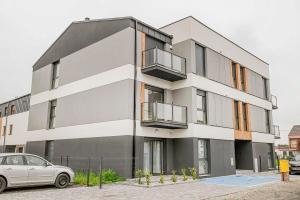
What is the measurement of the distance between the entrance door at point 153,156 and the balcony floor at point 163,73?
3907 mm

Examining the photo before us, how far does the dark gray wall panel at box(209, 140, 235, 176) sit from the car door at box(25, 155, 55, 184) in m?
9.78

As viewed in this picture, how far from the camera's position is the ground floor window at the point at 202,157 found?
17.2 meters

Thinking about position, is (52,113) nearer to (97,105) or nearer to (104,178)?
(97,105)

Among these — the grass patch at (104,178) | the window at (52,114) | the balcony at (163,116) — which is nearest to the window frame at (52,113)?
the window at (52,114)

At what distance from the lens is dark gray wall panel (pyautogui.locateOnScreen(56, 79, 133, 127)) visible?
15656 millimetres

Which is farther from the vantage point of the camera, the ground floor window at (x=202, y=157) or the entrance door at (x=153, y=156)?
the ground floor window at (x=202, y=157)

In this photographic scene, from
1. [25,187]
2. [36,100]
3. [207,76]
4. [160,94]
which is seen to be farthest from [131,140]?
[36,100]

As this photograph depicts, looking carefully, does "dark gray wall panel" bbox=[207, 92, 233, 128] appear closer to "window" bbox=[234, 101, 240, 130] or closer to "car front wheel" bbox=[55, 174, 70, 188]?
"window" bbox=[234, 101, 240, 130]

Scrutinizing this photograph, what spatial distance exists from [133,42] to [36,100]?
432 inches

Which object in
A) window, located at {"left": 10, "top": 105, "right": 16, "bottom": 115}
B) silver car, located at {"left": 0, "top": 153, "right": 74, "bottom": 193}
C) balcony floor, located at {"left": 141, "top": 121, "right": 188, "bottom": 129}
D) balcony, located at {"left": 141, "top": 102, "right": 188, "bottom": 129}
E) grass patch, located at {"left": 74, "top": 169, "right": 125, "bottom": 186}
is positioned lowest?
grass patch, located at {"left": 74, "top": 169, "right": 125, "bottom": 186}

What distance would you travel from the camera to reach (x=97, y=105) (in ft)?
56.7

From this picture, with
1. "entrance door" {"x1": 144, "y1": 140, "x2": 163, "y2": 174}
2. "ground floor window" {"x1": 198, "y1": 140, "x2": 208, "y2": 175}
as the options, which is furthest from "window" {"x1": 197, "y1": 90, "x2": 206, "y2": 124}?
"entrance door" {"x1": 144, "y1": 140, "x2": 163, "y2": 174}

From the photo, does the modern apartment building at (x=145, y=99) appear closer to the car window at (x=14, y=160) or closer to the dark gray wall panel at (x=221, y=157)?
the dark gray wall panel at (x=221, y=157)

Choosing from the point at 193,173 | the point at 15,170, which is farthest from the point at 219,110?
the point at 15,170
